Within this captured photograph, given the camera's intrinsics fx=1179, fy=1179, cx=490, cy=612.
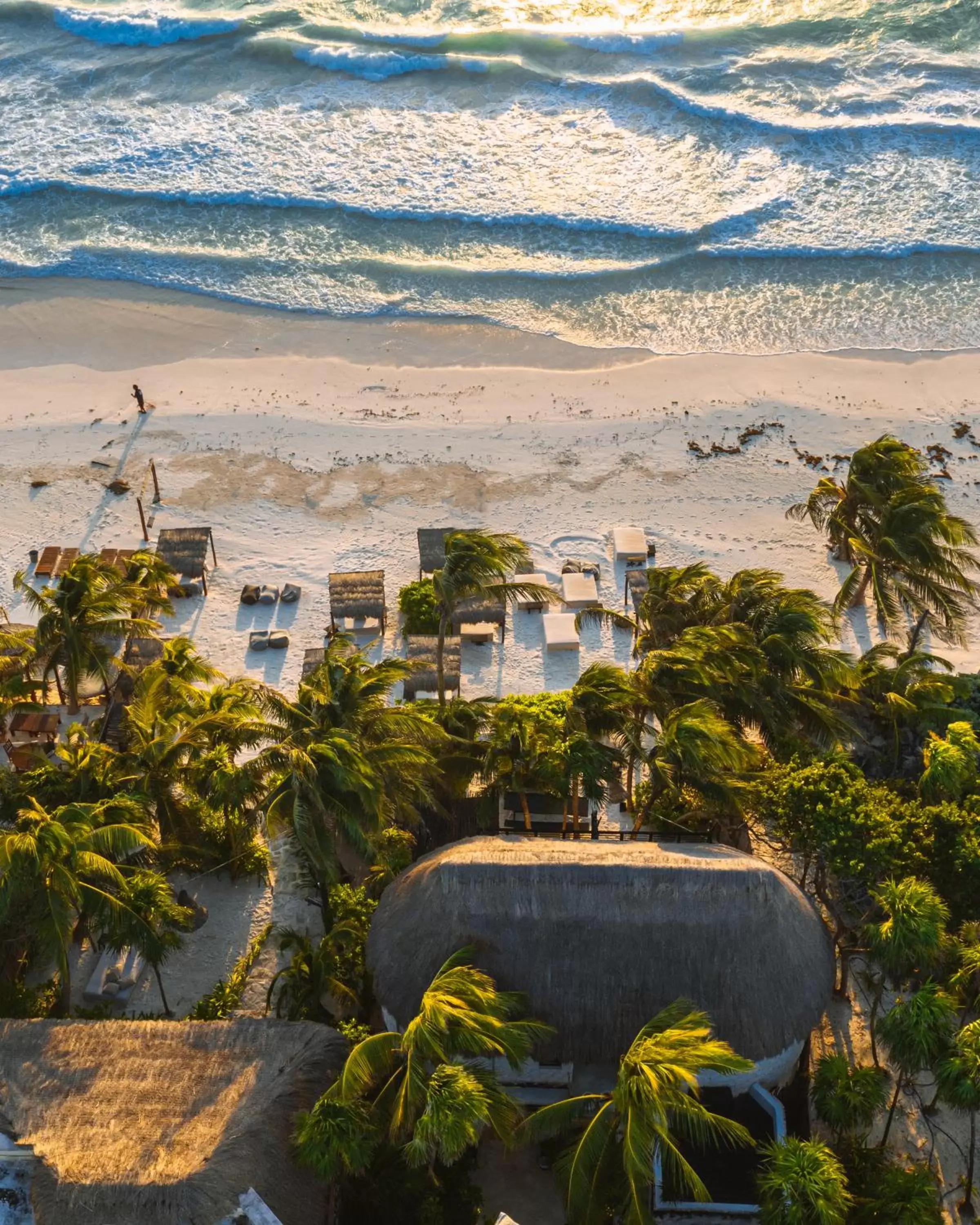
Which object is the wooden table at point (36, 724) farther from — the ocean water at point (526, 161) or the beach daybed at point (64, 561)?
the ocean water at point (526, 161)

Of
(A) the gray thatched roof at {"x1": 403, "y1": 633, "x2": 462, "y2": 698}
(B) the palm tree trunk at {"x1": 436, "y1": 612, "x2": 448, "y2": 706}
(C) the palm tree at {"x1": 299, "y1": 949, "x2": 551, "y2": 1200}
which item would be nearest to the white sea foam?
(A) the gray thatched roof at {"x1": 403, "y1": 633, "x2": 462, "y2": 698}

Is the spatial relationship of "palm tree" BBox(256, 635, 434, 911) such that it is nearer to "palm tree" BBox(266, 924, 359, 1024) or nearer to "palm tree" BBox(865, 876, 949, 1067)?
"palm tree" BBox(266, 924, 359, 1024)

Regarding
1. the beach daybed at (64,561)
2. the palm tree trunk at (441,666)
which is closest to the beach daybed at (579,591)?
the palm tree trunk at (441,666)

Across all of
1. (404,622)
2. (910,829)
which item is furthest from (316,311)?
(910,829)

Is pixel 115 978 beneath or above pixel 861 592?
beneath

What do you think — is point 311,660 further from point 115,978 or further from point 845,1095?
point 845,1095

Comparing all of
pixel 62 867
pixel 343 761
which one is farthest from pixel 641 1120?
pixel 62 867
